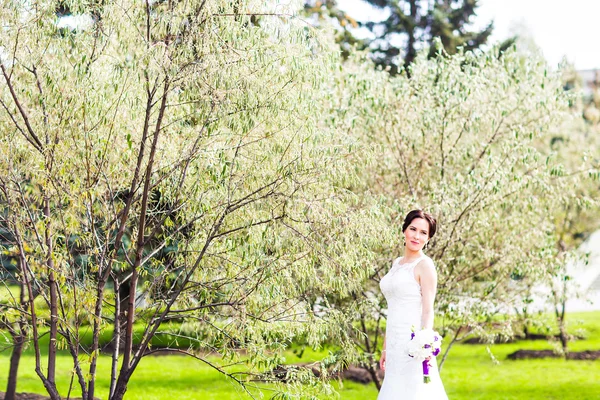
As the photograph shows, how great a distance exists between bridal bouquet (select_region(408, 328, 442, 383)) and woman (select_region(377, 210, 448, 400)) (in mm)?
177

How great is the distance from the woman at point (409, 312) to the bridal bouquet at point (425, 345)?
7.0 inches

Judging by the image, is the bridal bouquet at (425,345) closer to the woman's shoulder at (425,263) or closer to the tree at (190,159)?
the woman's shoulder at (425,263)

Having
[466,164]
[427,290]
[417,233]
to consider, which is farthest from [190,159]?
[466,164]

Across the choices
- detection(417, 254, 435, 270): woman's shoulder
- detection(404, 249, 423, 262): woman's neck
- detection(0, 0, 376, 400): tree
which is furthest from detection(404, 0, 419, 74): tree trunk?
detection(417, 254, 435, 270): woman's shoulder

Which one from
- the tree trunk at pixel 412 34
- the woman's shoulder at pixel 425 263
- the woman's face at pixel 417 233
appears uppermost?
the tree trunk at pixel 412 34

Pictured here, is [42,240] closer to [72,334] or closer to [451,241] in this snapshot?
[72,334]

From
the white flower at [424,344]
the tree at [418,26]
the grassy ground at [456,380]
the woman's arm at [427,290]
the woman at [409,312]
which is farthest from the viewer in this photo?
the tree at [418,26]

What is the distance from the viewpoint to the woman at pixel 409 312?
19.2 ft

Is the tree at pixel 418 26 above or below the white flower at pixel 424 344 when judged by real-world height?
above

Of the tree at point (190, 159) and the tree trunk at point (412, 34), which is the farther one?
the tree trunk at point (412, 34)

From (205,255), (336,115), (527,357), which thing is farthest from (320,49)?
(527,357)

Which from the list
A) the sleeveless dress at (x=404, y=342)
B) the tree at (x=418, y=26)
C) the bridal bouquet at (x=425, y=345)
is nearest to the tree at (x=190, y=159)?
the sleeveless dress at (x=404, y=342)

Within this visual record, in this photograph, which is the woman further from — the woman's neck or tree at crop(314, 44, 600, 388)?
tree at crop(314, 44, 600, 388)

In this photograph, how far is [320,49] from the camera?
6.72 metres
